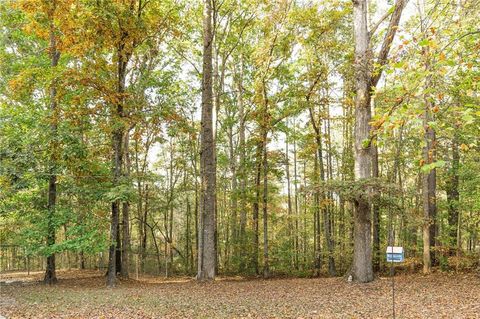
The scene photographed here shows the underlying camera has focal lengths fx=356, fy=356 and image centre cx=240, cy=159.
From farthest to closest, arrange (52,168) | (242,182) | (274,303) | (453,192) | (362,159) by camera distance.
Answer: (242,182), (453,192), (52,168), (362,159), (274,303)

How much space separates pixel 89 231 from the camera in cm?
1297

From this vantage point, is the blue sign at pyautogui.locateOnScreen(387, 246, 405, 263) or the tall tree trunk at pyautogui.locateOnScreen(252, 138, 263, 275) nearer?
the blue sign at pyautogui.locateOnScreen(387, 246, 405, 263)

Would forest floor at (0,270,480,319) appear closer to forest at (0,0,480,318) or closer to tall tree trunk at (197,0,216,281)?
forest at (0,0,480,318)

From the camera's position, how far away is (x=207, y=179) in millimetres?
14453

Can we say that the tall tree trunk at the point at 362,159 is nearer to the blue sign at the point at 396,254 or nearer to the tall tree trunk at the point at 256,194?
the blue sign at the point at 396,254

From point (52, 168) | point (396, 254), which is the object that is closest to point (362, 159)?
point (396, 254)

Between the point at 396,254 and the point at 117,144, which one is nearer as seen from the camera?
the point at 396,254

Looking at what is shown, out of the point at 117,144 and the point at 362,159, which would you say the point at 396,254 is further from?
the point at 117,144

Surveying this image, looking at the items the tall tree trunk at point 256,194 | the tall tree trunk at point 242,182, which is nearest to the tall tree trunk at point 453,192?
the tall tree trunk at point 256,194

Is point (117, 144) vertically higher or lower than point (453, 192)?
higher

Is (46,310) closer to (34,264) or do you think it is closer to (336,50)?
(336,50)

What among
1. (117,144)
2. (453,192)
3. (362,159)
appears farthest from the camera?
(453,192)

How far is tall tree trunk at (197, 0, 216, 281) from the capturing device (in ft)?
46.3

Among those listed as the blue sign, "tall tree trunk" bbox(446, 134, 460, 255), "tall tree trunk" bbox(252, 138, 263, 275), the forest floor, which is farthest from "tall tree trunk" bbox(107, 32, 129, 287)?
"tall tree trunk" bbox(446, 134, 460, 255)
